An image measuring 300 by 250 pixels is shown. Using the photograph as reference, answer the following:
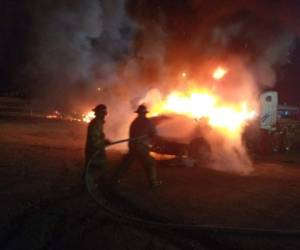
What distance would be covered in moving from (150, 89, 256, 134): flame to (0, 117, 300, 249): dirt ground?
3.02 m

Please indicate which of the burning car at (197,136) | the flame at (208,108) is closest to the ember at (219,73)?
the flame at (208,108)

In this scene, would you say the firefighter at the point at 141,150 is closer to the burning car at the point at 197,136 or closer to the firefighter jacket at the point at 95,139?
the firefighter jacket at the point at 95,139

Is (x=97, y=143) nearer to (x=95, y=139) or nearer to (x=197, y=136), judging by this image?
(x=95, y=139)

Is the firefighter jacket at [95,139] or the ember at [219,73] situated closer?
the firefighter jacket at [95,139]

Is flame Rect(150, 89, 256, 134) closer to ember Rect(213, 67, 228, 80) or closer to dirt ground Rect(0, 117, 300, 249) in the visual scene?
ember Rect(213, 67, 228, 80)

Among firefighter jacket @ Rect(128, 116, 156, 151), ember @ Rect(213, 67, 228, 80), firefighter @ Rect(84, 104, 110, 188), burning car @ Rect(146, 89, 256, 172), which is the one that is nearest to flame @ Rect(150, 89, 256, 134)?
burning car @ Rect(146, 89, 256, 172)

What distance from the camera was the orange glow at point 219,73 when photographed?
20.1 m

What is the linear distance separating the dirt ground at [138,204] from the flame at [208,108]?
3.02 metres

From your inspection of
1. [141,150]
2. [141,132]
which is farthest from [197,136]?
[141,150]

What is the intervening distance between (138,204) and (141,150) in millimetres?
1603

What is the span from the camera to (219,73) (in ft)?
66.4

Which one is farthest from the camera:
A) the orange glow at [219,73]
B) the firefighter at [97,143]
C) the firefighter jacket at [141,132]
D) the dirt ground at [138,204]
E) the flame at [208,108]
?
the orange glow at [219,73]

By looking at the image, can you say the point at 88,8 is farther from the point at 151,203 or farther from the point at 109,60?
the point at 151,203

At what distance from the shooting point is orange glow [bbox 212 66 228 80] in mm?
20109
